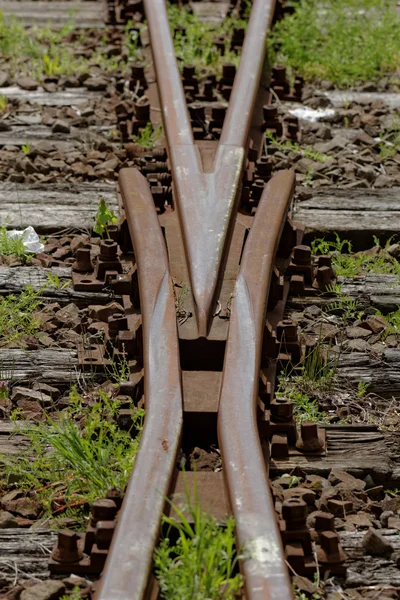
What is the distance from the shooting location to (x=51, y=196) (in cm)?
590

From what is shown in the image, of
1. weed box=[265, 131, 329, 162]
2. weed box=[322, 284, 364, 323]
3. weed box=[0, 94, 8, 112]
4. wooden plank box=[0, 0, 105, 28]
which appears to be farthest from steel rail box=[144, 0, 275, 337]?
wooden plank box=[0, 0, 105, 28]

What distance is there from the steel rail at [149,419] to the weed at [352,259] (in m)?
0.80

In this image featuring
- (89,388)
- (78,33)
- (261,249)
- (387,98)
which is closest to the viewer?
(89,388)

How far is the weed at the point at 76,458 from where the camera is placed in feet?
12.3

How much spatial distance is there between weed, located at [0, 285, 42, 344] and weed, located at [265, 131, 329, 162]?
75.3 inches

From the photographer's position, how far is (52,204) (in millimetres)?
5801

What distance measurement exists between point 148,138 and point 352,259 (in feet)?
4.76

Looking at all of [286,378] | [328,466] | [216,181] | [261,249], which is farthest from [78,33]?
[328,466]

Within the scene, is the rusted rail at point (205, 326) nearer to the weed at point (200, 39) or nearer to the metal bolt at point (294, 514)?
the metal bolt at point (294, 514)

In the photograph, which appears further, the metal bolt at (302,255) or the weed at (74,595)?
the metal bolt at (302,255)

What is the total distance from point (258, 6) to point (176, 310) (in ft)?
12.5

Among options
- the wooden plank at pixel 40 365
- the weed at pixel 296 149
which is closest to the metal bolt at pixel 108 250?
the wooden plank at pixel 40 365

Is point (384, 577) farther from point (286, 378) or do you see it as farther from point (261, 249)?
point (261, 249)

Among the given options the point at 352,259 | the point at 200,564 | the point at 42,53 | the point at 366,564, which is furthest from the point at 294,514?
the point at 42,53
